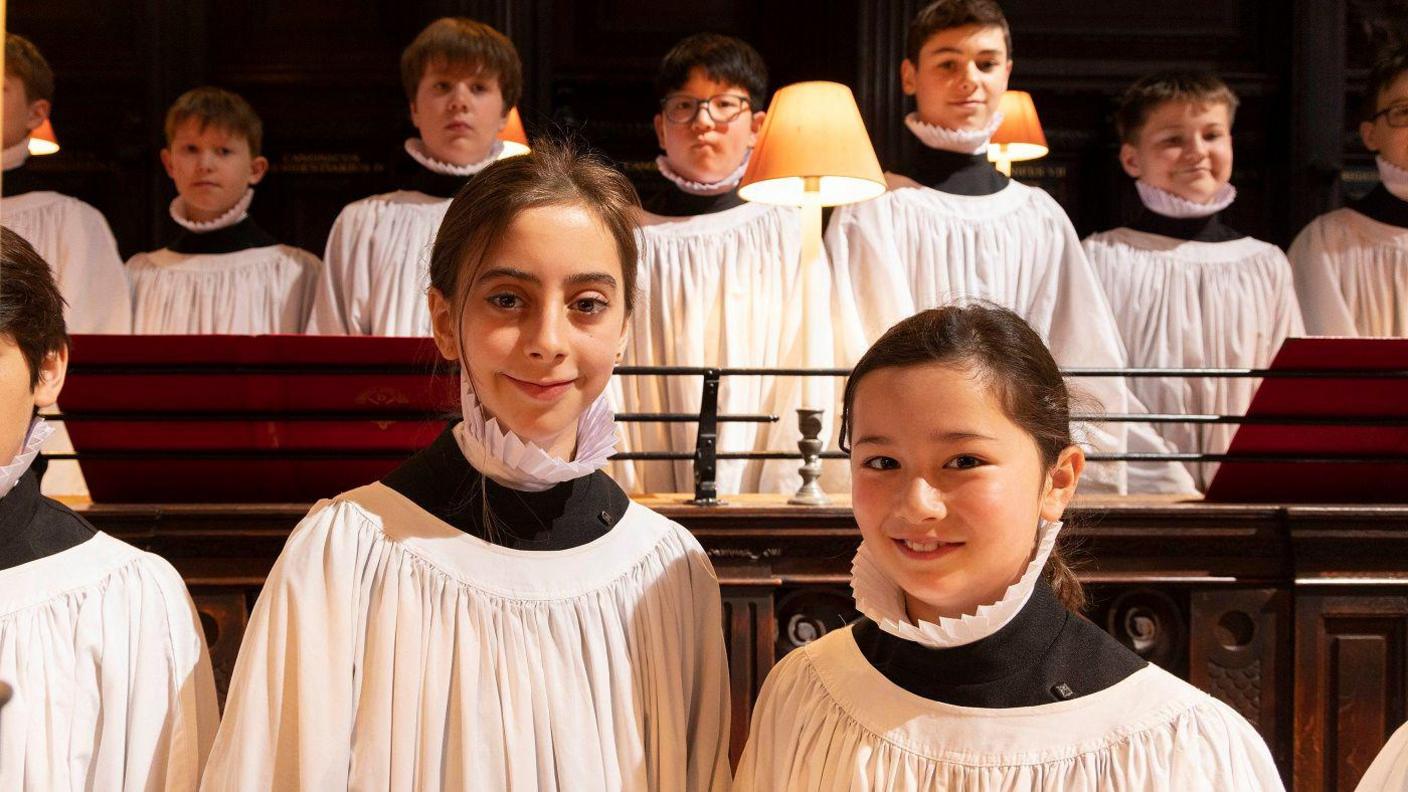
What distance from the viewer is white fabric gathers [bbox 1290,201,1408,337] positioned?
14.8 ft

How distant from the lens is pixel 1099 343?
3836mm

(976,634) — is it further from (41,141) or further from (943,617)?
(41,141)

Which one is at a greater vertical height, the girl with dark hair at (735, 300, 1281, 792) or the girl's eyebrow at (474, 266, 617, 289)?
the girl's eyebrow at (474, 266, 617, 289)

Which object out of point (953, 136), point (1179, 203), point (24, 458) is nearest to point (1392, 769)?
point (24, 458)

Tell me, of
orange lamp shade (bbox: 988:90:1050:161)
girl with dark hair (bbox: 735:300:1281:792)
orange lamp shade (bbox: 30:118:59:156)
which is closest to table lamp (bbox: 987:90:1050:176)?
orange lamp shade (bbox: 988:90:1050:161)

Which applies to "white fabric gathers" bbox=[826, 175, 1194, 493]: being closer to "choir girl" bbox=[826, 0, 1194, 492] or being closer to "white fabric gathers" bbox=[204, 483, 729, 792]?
"choir girl" bbox=[826, 0, 1194, 492]

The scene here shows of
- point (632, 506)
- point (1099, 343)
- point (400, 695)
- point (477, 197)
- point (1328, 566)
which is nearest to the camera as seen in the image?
point (400, 695)

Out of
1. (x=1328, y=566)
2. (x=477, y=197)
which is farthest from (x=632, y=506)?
(x=1328, y=566)

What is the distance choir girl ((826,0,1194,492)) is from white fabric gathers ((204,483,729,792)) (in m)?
1.95

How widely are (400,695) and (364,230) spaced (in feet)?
9.36

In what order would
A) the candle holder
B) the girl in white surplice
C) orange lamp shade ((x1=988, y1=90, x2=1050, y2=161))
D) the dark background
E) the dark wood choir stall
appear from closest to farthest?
the girl in white surplice → the dark wood choir stall → the candle holder → orange lamp shade ((x1=988, y1=90, x2=1050, y2=161)) → the dark background

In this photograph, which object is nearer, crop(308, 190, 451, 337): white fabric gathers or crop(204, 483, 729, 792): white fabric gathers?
crop(204, 483, 729, 792): white fabric gathers

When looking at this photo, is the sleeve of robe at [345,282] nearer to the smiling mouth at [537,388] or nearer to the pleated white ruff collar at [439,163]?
the pleated white ruff collar at [439,163]

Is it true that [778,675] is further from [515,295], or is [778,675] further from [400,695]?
[515,295]
